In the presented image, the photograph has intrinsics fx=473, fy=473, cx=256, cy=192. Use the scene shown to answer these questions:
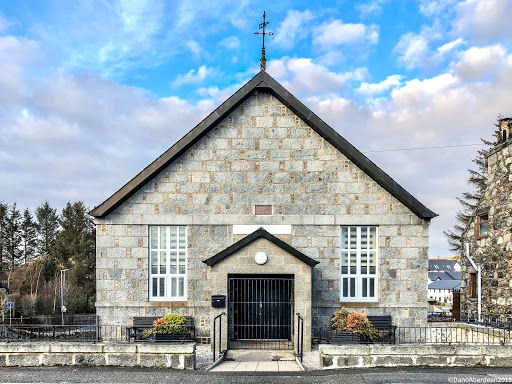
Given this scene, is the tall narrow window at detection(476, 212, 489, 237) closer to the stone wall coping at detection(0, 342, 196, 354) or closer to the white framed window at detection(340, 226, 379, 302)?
the white framed window at detection(340, 226, 379, 302)

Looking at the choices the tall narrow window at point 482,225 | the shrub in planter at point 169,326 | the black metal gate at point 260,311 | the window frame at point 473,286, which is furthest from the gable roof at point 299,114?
the window frame at point 473,286

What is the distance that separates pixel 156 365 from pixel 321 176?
7.67 metres

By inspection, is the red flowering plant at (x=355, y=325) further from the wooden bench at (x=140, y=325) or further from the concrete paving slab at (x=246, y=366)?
the wooden bench at (x=140, y=325)

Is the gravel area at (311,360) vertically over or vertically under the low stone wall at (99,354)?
under

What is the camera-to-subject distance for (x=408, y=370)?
10.7 meters

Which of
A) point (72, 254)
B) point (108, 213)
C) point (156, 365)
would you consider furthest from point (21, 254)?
point (156, 365)

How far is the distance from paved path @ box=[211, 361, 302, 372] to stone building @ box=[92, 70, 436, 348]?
105 inches

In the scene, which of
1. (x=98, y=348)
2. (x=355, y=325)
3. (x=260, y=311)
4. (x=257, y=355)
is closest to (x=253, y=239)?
(x=260, y=311)

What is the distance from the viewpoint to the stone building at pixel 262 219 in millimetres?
15031

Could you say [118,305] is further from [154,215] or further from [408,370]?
[408,370]

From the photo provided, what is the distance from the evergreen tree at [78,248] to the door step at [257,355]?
52520 mm

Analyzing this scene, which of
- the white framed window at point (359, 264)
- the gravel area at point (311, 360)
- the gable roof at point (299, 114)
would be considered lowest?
the gravel area at point (311, 360)

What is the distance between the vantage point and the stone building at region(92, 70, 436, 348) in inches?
592

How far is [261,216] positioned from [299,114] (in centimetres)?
352
